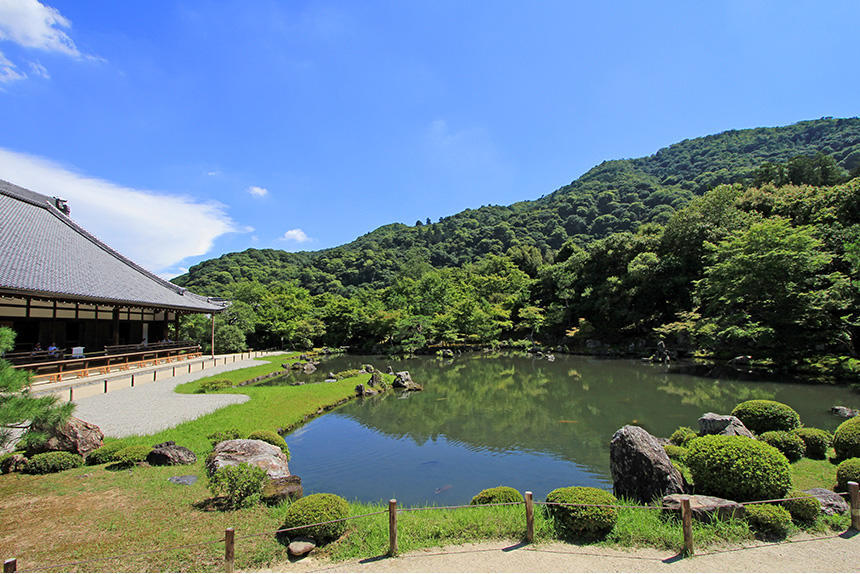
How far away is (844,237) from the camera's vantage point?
22594 mm

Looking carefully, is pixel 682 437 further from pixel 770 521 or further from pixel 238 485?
pixel 238 485

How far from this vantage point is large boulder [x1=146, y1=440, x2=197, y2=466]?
8727 millimetres

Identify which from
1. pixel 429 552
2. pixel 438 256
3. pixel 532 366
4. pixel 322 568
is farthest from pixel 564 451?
pixel 438 256

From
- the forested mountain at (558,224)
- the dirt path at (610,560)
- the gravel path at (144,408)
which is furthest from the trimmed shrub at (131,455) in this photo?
the forested mountain at (558,224)

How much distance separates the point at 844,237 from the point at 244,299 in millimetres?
52422

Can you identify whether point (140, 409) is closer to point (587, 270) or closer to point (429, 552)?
point (429, 552)

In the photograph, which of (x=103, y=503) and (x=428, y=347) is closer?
(x=103, y=503)

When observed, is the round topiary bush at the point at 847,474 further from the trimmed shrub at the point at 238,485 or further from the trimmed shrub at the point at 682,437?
the trimmed shrub at the point at 238,485

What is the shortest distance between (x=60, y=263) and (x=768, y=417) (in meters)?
27.0

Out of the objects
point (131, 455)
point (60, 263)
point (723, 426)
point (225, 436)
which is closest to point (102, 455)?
point (131, 455)

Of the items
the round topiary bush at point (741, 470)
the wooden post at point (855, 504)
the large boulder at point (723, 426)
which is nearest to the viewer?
the wooden post at point (855, 504)

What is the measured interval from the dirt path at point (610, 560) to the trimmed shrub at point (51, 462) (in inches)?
255

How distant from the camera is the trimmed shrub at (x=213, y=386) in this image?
17.6 m

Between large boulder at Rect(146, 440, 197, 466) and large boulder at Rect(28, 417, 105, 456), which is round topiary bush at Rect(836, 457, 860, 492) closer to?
large boulder at Rect(146, 440, 197, 466)
